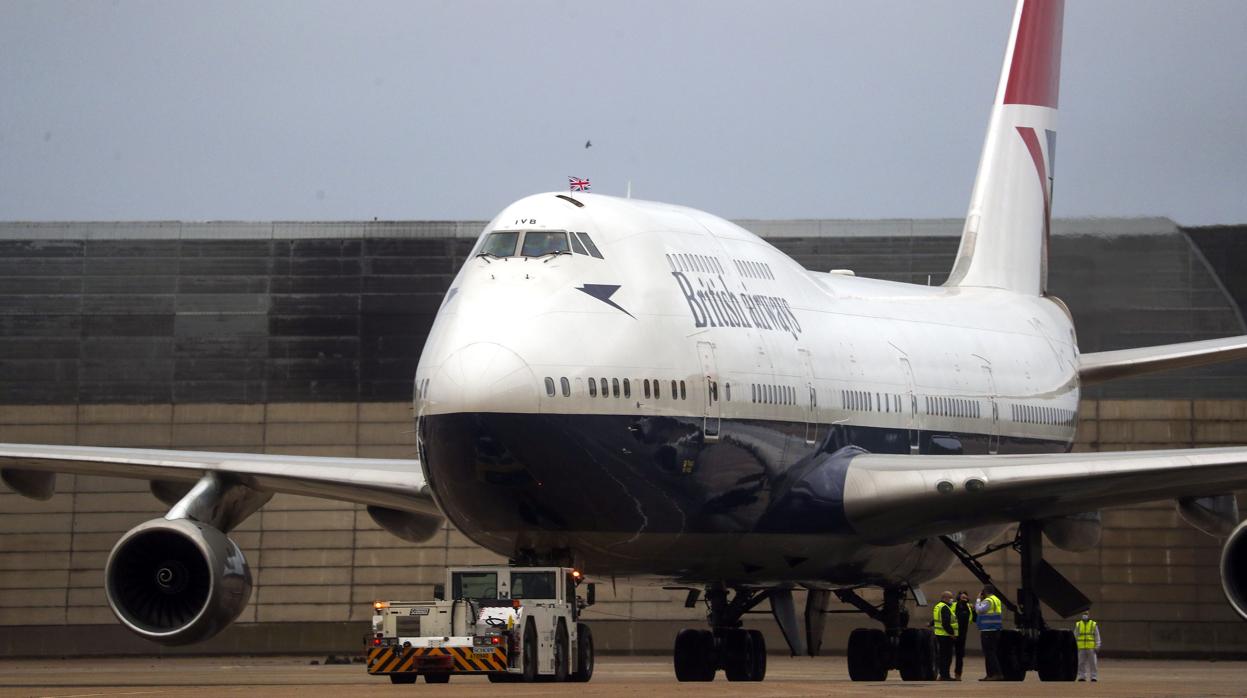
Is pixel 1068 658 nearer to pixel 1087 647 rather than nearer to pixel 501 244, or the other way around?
pixel 1087 647

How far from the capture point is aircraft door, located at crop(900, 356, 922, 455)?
23.2 meters

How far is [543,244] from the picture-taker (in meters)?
18.4

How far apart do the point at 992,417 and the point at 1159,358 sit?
2.82m

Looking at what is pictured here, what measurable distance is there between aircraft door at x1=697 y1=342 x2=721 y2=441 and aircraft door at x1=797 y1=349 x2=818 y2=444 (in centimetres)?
213

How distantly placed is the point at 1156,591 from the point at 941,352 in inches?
532

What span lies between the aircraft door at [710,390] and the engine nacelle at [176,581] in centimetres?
539

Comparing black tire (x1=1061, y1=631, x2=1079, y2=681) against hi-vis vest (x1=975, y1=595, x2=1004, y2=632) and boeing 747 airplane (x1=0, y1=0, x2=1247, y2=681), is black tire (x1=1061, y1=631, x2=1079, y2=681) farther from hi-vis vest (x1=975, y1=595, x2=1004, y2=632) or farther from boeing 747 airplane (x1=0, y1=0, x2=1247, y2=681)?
hi-vis vest (x1=975, y1=595, x2=1004, y2=632)

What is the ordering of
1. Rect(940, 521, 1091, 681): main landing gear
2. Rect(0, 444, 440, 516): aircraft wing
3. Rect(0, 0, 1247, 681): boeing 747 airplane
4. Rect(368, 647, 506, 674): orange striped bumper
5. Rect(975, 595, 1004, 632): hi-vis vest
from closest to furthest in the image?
Rect(368, 647, 506, 674): orange striped bumper → Rect(0, 0, 1247, 681): boeing 747 airplane → Rect(0, 444, 440, 516): aircraft wing → Rect(940, 521, 1091, 681): main landing gear → Rect(975, 595, 1004, 632): hi-vis vest

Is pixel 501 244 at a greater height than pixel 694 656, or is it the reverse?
pixel 501 244

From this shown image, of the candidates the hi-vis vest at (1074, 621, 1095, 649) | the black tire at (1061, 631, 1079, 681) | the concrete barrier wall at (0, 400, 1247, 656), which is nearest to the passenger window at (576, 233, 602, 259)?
the black tire at (1061, 631, 1079, 681)

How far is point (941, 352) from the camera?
24.8 meters

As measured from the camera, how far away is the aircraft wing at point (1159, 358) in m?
25.7

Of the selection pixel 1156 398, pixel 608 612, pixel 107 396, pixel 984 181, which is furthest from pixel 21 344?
pixel 1156 398

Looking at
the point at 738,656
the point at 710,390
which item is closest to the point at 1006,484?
the point at 710,390
